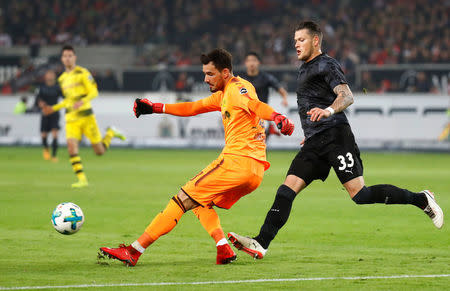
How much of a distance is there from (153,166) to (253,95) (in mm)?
13424

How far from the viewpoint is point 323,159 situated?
7.82 meters

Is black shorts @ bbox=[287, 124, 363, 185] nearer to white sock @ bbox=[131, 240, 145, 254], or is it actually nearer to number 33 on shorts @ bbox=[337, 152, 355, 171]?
number 33 on shorts @ bbox=[337, 152, 355, 171]

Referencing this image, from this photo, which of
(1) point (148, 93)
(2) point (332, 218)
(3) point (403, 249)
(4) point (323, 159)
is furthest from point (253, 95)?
(1) point (148, 93)

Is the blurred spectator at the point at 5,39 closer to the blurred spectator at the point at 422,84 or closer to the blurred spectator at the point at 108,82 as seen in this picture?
the blurred spectator at the point at 108,82

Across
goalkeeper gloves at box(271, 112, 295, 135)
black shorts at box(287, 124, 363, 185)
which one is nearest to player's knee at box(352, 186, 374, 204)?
black shorts at box(287, 124, 363, 185)

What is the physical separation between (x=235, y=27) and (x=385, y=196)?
2828 cm

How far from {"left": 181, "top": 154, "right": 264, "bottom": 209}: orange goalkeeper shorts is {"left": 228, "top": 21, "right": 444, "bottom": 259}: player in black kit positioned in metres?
0.41

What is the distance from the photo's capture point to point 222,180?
24.3ft

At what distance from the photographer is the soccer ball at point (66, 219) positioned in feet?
27.0

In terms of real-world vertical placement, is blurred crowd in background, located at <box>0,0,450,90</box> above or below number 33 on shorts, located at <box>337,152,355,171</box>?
below

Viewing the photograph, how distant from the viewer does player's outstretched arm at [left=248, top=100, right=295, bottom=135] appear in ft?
22.8

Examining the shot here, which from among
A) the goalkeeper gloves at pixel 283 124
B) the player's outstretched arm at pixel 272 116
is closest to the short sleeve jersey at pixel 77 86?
the player's outstretched arm at pixel 272 116

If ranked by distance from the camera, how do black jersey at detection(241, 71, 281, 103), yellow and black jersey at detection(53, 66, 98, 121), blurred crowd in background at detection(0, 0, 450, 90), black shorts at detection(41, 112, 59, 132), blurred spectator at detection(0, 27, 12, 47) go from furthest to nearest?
blurred spectator at detection(0, 27, 12, 47) < blurred crowd in background at detection(0, 0, 450, 90) < black shorts at detection(41, 112, 59, 132) < black jersey at detection(241, 71, 281, 103) < yellow and black jersey at detection(53, 66, 98, 121)

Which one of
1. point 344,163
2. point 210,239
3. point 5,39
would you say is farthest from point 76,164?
point 5,39
